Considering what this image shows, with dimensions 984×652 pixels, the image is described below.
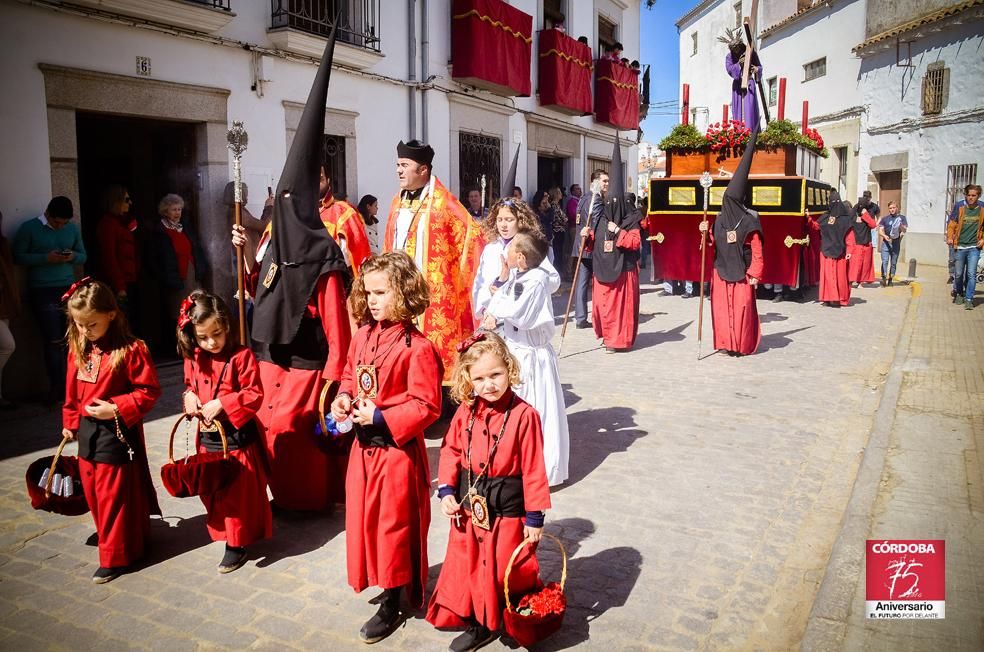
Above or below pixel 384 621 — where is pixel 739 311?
above

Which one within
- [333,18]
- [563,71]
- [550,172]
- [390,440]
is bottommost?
[390,440]

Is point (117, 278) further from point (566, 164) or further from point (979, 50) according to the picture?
point (979, 50)

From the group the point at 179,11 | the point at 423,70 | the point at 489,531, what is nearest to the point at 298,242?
the point at 489,531

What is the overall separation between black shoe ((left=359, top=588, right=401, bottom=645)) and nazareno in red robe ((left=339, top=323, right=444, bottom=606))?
2.8 inches

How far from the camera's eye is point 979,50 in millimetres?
21531

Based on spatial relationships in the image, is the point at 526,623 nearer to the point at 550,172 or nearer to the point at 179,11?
the point at 179,11

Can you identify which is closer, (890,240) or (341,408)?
(341,408)

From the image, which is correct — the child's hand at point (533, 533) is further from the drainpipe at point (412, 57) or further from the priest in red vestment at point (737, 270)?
the drainpipe at point (412, 57)

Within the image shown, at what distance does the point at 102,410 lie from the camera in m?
3.66

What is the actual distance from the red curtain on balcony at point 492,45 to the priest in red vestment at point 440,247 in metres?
7.47

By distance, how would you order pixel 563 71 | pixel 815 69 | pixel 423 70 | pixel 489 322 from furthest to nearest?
pixel 815 69 < pixel 563 71 < pixel 423 70 < pixel 489 322

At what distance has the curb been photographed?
320 centimetres

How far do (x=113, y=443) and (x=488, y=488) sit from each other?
194cm

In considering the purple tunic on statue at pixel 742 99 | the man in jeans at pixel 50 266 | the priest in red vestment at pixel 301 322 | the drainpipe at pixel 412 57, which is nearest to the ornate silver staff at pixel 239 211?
the priest in red vestment at pixel 301 322
